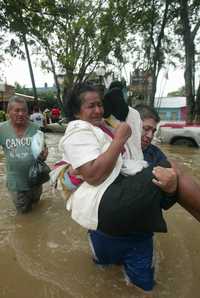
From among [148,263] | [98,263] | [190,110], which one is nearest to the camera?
[148,263]

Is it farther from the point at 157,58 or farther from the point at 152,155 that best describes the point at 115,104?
the point at 157,58

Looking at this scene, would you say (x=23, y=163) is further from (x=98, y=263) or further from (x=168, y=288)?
(x=168, y=288)

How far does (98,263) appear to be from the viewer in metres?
3.53

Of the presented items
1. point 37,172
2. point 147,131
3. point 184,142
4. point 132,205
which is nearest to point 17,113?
point 37,172

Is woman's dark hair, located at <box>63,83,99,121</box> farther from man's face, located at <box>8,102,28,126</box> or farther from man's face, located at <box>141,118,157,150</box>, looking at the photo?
man's face, located at <box>8,102,28,126</box>

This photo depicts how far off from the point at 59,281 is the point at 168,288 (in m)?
1.02

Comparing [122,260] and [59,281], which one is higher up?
[122,260]

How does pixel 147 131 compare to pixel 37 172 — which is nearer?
pixel 147 131

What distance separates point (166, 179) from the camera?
2307mm

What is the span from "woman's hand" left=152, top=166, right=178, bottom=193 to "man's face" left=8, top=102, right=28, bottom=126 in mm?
3105

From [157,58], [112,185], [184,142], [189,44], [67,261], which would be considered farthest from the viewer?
[157,58]

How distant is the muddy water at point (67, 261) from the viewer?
3.26m

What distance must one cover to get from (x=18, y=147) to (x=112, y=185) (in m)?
2.97

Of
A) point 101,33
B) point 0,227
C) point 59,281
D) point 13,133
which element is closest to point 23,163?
point 13,133
